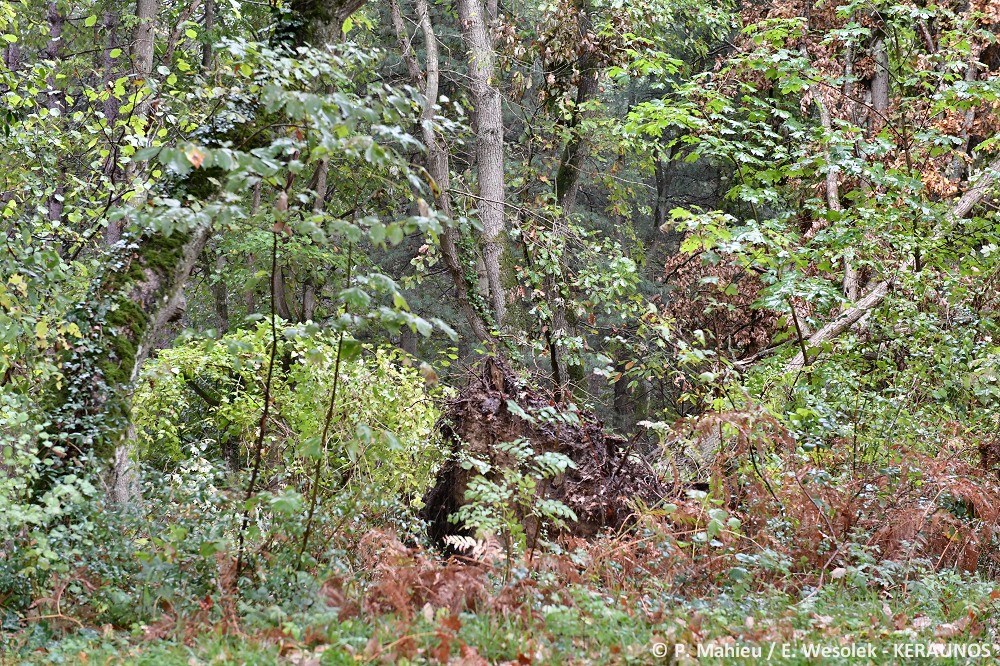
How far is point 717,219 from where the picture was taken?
6047mm

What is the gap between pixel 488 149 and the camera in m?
11.4

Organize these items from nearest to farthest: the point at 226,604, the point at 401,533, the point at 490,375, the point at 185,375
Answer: the point at 226,604 → the point at 401,533 → the point at 490,375 → the point at 185,375

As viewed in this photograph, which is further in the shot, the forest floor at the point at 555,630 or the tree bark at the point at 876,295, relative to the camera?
the tree bark at the point at 876,295

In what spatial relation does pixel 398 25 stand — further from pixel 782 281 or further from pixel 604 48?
pixel 782 281

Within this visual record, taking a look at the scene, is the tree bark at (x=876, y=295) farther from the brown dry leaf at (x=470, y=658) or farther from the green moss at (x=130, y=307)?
the green moss at (x=130, y=307)

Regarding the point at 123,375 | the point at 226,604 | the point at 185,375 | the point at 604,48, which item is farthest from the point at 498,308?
the point at 226,604

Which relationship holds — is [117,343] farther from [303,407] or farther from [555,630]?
[555,630]

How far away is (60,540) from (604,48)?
31.1 ft

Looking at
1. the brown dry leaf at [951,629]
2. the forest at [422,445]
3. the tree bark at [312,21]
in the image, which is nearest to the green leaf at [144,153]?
the forest at [422,445]

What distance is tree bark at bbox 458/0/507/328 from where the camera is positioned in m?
11.2

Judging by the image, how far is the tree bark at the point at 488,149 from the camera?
11234 millimetres

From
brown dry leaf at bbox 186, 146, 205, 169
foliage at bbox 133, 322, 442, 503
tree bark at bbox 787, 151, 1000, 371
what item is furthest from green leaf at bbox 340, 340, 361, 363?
tree bark at bbox 787, 151, 1000, 371

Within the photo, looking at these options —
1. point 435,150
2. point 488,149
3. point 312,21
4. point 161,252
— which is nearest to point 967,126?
point 488,149

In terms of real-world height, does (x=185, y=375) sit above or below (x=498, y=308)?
below
